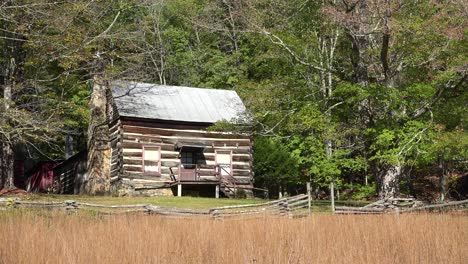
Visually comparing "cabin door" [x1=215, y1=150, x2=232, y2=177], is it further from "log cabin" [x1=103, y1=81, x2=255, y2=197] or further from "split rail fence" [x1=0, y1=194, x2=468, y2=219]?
"split rail fence" [x1=0, y1=194, x2=468, y2=219]

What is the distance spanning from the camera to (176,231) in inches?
367

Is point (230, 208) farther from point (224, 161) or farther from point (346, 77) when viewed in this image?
point (224, 161)

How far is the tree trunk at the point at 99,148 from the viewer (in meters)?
29.4

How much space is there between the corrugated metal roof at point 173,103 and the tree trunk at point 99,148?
185 cm

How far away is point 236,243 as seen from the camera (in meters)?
7.75

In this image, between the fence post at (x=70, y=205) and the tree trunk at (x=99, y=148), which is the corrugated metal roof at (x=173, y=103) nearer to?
the tree trunk at (x=99, y=148)

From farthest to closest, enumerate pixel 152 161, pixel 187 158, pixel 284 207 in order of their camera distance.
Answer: pixel 187 158, pixel 152 161, pixel 284 207

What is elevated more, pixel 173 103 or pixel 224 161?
pixel 173 103

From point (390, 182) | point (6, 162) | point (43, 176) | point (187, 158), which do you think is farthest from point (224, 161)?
point (43, 176)

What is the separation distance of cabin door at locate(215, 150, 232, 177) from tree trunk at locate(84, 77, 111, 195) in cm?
584

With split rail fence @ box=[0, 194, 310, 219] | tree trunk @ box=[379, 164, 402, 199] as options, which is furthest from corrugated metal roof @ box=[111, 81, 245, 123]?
split rail fence @ box=[0, 194, 310, 219]

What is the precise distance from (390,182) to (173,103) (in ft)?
46.2

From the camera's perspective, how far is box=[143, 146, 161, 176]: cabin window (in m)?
27.9

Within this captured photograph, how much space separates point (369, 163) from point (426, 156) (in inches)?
99.0
